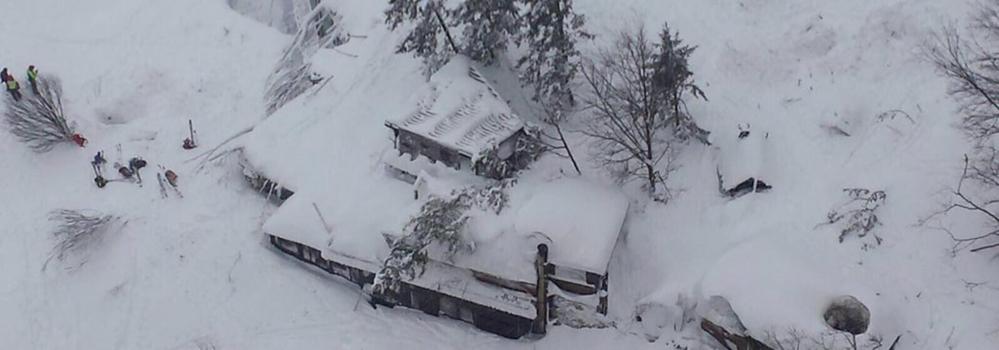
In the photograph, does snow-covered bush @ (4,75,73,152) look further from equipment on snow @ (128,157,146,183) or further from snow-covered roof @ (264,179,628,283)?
snow-covered roof @ (264,179,628,283)

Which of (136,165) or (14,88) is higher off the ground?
(14,88)

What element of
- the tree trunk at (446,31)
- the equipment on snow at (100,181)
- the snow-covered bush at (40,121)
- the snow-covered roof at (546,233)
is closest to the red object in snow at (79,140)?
the snow-covered bush at (40,121)

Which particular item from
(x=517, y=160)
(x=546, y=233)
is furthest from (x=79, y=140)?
(x=546, y=233)

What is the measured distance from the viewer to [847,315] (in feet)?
86.6

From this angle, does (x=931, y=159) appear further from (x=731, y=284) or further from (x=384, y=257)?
(x=384, y=257)

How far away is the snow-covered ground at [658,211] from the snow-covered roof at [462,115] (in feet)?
5.27

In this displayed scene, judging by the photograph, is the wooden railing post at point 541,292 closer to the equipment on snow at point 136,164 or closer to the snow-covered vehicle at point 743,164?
the snow-covered vehicle at point 743,164

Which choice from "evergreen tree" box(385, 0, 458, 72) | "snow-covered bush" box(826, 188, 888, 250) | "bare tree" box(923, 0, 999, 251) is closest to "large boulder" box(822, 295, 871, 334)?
"snow-covered bush" box(826, 188, 888, 250)

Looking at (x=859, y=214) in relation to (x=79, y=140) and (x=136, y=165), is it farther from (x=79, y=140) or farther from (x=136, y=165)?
(x=79, y=140)

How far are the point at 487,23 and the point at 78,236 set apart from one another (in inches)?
650

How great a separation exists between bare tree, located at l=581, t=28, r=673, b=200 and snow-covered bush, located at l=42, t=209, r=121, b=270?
1775cm

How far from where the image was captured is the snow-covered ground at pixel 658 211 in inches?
1080

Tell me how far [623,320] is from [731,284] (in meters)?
3.96

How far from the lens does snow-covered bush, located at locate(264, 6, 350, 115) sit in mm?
38625
